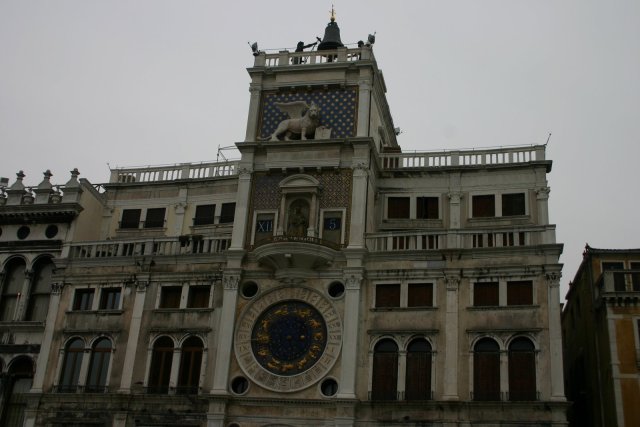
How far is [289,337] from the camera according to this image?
3975 centimetres

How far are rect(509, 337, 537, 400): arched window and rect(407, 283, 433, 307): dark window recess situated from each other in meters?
4.32

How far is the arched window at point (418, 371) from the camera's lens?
122 feet

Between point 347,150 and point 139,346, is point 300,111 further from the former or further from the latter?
point 139,346

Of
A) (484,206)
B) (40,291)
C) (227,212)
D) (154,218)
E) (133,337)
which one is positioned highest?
(484,206)

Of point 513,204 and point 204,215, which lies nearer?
point 513,204

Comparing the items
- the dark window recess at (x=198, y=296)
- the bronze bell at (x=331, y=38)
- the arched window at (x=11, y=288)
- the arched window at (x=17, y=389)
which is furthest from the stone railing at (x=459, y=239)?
the arched window at (x=11, y=288)

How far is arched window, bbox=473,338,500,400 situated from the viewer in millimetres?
36375

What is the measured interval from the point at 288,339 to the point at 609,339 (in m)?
14.8

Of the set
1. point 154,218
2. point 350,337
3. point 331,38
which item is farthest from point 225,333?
point 331,38

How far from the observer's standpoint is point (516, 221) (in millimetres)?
41969

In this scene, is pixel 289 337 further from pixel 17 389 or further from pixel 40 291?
pixel 17 389

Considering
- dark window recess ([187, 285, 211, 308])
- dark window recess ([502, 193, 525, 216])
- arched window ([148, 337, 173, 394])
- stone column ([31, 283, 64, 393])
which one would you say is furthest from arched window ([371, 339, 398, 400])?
stone column ([31, 283, 64, 393])

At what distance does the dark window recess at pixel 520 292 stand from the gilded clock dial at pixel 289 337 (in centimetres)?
867

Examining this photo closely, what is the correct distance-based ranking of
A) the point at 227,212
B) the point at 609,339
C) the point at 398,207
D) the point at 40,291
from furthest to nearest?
the point at 227,212 → the point at 40,291 → the point at 398,207 → the point at 609,339
